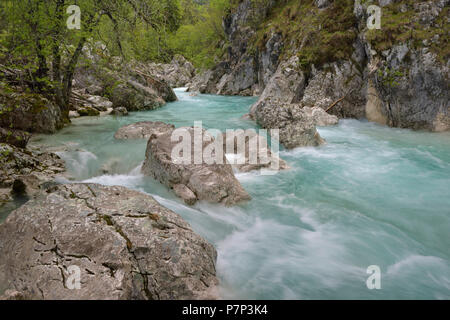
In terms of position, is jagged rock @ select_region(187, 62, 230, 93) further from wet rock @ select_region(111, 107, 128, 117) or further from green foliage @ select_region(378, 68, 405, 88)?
green foliage @ select_region(378, 68, 405, 88)

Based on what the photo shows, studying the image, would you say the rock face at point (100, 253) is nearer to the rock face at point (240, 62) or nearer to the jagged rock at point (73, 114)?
the jagged rock at point (73, 114)

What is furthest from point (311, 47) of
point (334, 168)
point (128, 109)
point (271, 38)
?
point (128, 109)

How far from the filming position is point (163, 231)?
10.0 feet

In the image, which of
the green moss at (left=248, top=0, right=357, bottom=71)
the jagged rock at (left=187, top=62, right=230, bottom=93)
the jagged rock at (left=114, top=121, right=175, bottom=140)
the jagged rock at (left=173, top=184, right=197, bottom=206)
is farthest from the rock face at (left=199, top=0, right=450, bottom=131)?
the jagged rock at (left=187, top=62, right=230, bottom=93)

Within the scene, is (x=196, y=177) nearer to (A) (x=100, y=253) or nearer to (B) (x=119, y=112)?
(A) (x=100, y=253)

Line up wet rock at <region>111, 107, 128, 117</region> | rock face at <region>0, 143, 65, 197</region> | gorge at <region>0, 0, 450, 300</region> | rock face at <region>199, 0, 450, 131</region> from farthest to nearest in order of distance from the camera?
1. wet rock at <region>111, 107, 128, 117</region>
2. rock face at <region>199, 0, 450, 131</region>
3. rock face at <region>0, 143, 65, 197</region>
4. gorge at <region>0, 0, 450, 300</region>

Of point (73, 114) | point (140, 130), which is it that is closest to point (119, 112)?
point (73, 114)

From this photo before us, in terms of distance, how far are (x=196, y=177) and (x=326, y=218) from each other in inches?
110

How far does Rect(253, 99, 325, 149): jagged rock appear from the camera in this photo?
9.51 meters

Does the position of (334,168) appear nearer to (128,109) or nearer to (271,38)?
(128,109)

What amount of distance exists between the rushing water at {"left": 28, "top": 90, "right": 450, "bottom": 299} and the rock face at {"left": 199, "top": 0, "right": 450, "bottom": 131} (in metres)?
2.24

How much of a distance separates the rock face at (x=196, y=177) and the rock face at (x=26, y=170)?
2.49m

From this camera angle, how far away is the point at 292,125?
9789 mm

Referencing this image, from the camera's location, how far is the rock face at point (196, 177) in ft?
17.4
